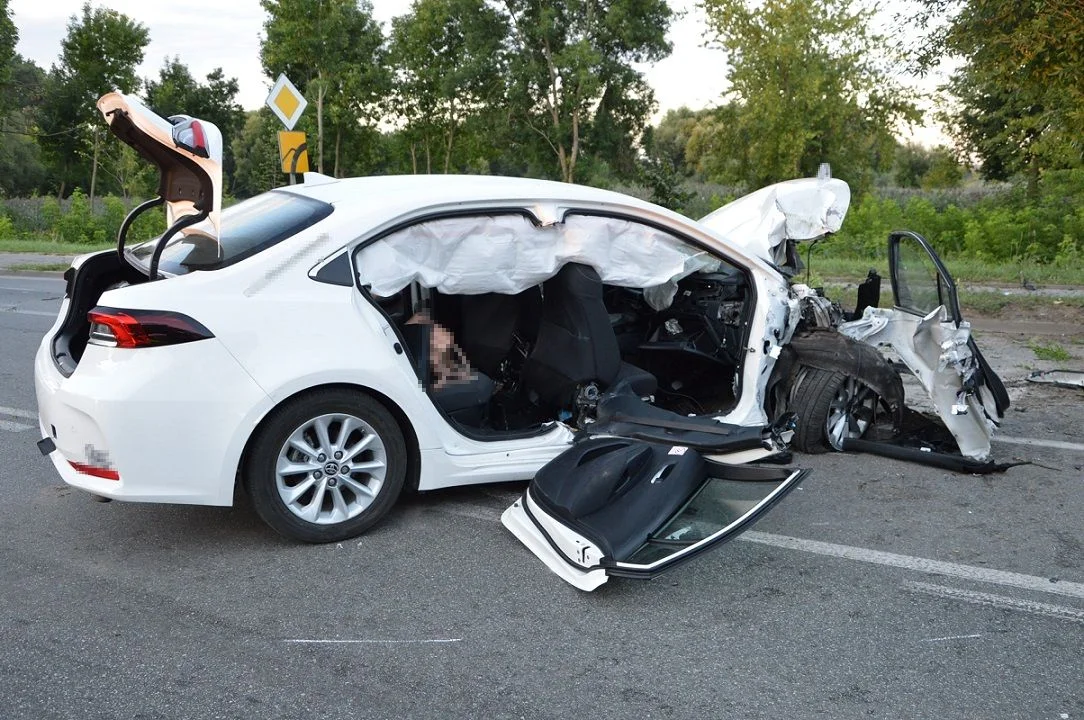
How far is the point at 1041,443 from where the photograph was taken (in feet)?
19.7

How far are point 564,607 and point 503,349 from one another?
177cm

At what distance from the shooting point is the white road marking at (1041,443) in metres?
5.93

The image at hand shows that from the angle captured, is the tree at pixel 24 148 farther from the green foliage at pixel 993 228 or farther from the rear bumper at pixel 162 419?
the rear bumper at pixel 162 419

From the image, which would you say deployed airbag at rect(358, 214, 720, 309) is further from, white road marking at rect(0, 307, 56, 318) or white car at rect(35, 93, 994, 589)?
white road marking at rect(0, 307, 56, 318)

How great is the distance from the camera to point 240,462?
13.2 feet

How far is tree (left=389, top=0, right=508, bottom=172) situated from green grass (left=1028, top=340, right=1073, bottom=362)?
2907 cm

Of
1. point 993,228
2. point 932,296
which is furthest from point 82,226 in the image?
point 932,296

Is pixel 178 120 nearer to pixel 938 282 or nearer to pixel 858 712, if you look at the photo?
pixel 858 712

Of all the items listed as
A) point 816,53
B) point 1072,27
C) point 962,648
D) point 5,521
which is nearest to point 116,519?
point 5,521

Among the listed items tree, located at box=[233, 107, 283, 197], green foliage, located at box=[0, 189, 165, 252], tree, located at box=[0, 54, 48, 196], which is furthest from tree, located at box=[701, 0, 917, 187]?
tree, located at box=[0, 54, 48, 196]

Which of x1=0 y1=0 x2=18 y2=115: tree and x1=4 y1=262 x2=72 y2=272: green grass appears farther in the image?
x1=0 y1=0 x2=18 y2=115: tree

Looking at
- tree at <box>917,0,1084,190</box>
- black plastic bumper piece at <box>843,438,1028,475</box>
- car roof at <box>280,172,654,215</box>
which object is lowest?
black plastic bumper piece at <box>843,438,1028,475</box>

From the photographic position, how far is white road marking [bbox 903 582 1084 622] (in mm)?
3639

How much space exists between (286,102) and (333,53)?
55.6 feet
